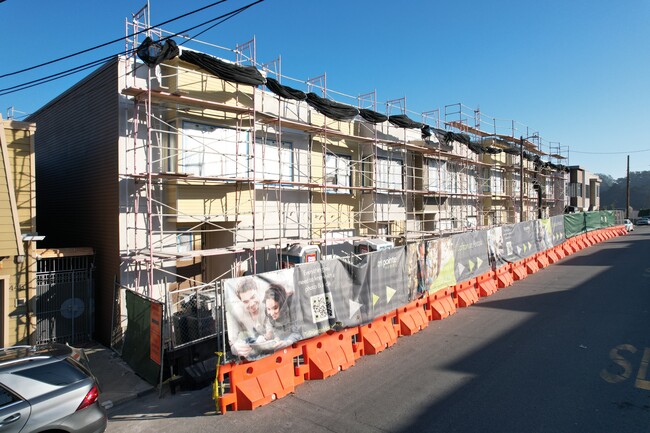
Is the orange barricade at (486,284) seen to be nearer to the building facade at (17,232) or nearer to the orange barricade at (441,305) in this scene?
the orange barricade at (441,305)

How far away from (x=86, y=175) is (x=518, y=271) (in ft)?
54.2

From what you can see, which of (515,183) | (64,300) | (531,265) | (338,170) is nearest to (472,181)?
(531,265)

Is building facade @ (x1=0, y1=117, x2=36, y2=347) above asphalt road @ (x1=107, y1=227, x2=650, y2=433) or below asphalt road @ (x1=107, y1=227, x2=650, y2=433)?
above

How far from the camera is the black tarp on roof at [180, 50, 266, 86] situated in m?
10.4

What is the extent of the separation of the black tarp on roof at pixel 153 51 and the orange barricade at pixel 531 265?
1706cm

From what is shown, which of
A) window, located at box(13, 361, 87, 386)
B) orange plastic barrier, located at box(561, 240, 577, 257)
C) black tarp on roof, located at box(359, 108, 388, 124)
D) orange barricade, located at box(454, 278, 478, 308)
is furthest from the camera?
orange plastic barrier, located at box(561, 240, 577, 257)

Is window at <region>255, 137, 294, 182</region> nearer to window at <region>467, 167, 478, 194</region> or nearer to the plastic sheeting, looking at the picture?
the plastic sheeting

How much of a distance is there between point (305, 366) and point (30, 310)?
680cm

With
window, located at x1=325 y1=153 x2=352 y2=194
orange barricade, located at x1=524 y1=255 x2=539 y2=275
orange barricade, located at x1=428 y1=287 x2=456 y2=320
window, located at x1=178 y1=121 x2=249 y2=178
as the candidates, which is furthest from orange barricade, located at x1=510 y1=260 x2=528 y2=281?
window, located at x1=178 y1=121 x2=249 y2=178

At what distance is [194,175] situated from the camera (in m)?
10.5

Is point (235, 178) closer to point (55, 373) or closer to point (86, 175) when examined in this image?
point (86, 175)

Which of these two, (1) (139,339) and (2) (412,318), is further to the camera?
(2) (412,318)

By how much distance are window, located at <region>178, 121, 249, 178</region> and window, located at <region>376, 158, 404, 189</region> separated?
6696mm

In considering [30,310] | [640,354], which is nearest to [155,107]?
[30,310]
